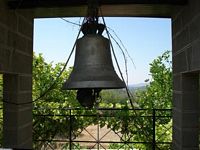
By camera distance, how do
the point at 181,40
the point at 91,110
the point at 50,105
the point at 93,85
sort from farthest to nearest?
1. the point at 50,105
2. the point at 91,110
3. the point at 181,40
4. the point at 93,85

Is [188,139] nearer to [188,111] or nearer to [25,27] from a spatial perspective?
[188,111]

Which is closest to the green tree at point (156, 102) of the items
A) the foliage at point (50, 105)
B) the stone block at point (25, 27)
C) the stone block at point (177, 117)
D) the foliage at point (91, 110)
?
the foliage at point (91, 110)

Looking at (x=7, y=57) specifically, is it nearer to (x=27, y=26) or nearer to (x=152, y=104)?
(x=27, y=26)

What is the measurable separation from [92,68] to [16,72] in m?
1.20

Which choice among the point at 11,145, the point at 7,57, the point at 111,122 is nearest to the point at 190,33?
the point at 7,57

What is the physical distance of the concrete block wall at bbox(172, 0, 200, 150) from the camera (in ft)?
7.73

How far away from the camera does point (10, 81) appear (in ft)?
8.77

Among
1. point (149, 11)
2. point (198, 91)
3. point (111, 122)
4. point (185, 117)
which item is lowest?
point (111, 122)

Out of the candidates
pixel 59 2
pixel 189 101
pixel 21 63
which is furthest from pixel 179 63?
pixel 21 63

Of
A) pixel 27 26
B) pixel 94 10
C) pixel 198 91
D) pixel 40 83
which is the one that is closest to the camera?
pixel 94 10

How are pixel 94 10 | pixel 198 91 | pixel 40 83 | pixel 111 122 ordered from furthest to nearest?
pixel 40 83
pixel 111 122
pixel 198 91
pixel 94 10

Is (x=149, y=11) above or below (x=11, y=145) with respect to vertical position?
above

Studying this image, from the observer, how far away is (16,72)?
2.59m

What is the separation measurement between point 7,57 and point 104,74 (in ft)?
3.50
